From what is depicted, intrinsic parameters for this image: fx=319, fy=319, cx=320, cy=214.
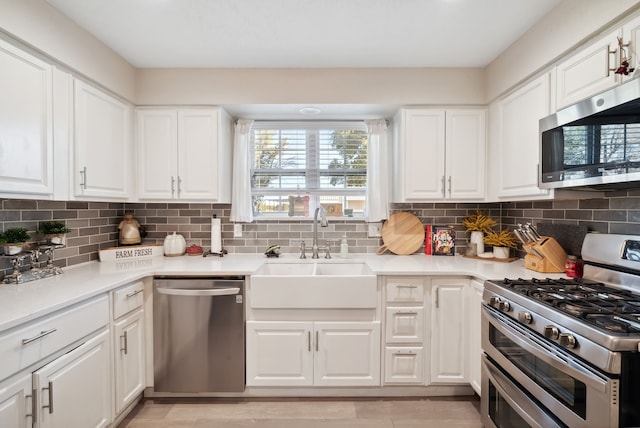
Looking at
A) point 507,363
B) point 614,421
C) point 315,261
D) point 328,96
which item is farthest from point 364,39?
point 614,421

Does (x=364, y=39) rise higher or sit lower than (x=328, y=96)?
higher

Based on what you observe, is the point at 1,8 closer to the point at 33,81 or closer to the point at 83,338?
the point at 33,81

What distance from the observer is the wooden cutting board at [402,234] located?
2.82m

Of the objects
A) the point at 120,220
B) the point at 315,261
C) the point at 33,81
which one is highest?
the point at 33,81

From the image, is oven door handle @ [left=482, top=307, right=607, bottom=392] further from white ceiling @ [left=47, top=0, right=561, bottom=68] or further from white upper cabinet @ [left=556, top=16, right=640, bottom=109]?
white ceiling @ [left=47, top=0, right=561, bottom=68]

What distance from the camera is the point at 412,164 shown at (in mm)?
2523

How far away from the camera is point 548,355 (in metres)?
1.28

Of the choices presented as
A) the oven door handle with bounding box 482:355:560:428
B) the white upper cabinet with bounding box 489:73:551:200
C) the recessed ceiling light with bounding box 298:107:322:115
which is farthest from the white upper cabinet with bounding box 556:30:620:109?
the recessed ceiling light with bounding box 298:107:322:115

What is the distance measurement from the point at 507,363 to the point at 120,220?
3.02m

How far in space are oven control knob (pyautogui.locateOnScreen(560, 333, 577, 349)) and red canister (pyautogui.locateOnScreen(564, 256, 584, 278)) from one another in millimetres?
902

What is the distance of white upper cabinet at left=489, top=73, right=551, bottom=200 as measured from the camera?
1910 mm

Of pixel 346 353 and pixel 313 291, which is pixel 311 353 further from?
pixel 313 291

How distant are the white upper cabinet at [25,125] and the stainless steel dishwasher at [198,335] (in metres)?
0.90

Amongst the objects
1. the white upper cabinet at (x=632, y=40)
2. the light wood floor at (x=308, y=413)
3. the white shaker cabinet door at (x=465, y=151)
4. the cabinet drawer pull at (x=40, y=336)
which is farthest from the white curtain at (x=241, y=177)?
the white upper cabinet at (x=632, y=40)
